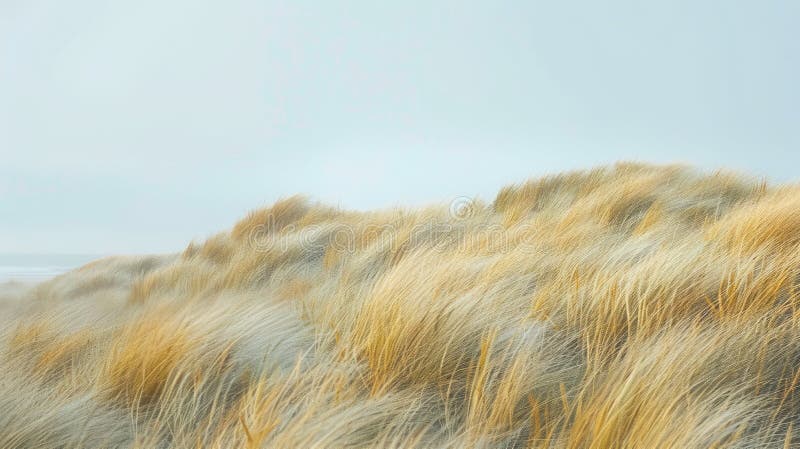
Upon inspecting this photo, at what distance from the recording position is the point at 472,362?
126 cm

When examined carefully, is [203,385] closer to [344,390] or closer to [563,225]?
[344,390]

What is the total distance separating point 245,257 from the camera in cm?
359

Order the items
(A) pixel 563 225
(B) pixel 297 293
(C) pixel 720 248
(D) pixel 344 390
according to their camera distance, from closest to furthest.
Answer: (D) pixel 344 390, (C) pixel 720 248, (B) pixel 297 293, (A) pixel 563 225

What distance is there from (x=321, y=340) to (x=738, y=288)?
3.91 feet

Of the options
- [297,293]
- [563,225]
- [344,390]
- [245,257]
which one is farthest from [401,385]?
[245,257]

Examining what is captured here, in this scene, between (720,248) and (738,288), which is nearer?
(738,288)

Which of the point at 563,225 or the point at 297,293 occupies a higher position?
the point at 563,225

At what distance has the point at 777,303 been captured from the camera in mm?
1407

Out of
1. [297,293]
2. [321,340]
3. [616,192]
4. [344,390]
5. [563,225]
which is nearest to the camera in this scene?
[344,390]

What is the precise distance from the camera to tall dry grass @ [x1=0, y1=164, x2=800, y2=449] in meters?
1.02

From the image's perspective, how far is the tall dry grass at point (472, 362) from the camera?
1.02 metres

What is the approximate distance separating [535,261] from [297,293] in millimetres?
1119

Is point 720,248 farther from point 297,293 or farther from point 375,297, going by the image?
point 297,293

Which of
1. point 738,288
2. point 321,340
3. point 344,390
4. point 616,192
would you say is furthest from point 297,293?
point 616,192
